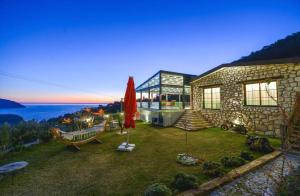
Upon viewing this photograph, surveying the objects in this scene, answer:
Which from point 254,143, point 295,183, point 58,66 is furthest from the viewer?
point 58,66

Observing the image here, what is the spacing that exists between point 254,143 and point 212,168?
11.0 feet

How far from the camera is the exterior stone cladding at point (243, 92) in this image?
333 inches

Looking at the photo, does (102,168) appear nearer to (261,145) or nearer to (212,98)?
(261,145)

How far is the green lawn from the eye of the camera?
397cm

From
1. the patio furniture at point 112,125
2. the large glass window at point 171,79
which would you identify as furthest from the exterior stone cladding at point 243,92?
the patio furniture at point 112,125

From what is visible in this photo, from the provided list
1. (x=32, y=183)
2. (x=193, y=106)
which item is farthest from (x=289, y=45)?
(x=32, y=183)

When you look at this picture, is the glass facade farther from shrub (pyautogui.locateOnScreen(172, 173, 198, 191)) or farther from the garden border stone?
shrub (pyautogui.locateOnScreen(172, 173, 198, 191))

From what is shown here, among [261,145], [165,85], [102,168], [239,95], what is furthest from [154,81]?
[102,168]

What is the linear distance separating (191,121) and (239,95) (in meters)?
4.01

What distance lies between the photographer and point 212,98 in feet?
42.3

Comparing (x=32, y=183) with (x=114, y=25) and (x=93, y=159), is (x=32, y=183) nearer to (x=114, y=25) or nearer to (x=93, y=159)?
(x=93, y=159)

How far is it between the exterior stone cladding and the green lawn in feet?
11.0

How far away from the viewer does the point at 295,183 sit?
261 centimetres

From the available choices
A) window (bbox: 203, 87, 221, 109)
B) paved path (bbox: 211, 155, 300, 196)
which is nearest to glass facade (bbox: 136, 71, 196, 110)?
window (bbox: 203, 87, 221, 109)
